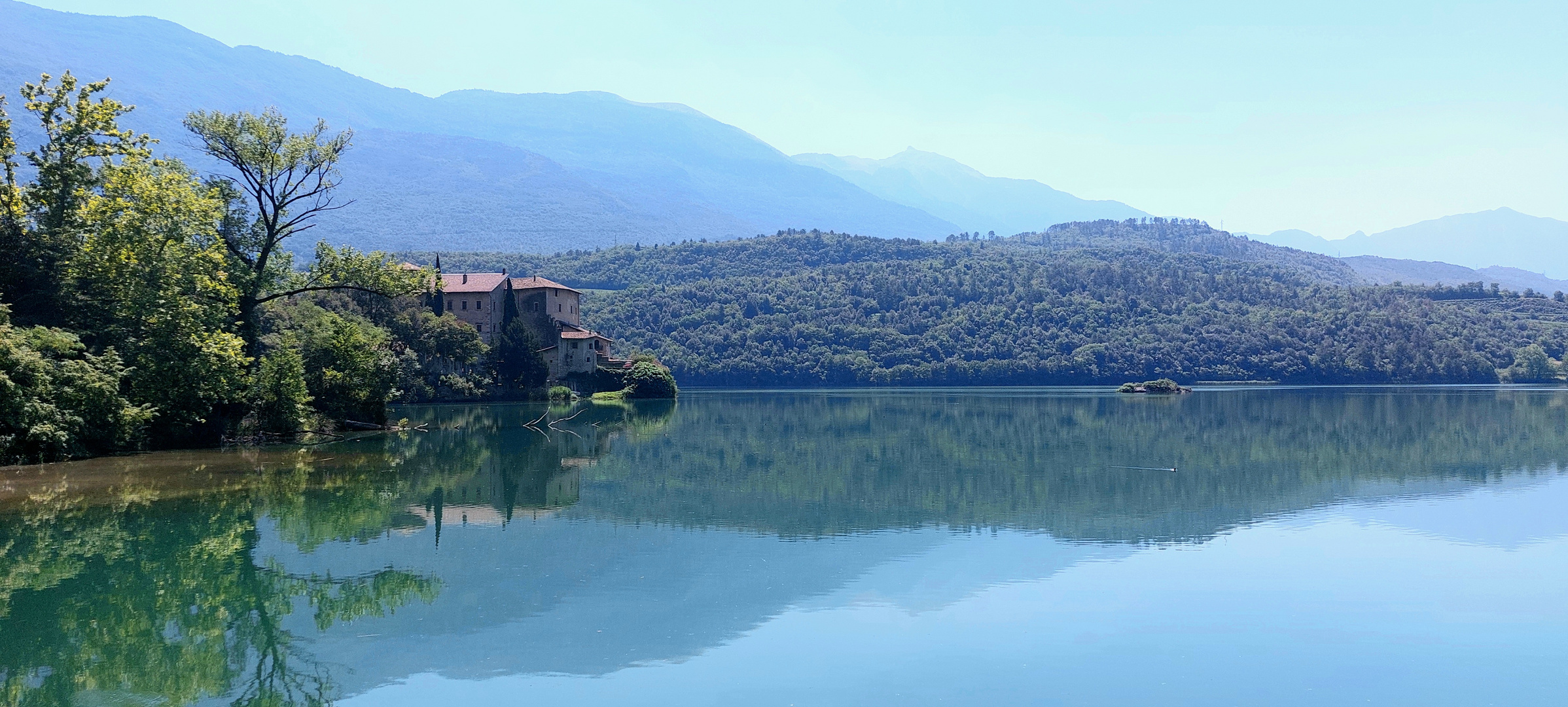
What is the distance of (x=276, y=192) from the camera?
40.5m

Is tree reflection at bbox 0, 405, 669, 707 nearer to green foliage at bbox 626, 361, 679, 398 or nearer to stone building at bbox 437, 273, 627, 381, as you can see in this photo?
stone building at bbox 437, 273, 627, 381

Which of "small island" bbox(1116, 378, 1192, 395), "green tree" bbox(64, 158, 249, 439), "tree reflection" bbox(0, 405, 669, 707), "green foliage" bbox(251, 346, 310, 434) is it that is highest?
"green tree" bbox(64, 158, 249, 439)

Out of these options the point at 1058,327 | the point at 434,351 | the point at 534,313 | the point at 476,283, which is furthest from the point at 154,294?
the point at 1058,327

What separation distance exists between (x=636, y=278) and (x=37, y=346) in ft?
453

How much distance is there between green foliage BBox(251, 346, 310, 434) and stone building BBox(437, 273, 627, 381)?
122 ft

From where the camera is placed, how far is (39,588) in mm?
13867

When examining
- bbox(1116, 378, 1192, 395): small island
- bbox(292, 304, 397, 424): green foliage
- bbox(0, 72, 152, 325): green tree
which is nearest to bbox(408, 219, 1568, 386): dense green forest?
bbox(1116, 378, 1192, 395): small island

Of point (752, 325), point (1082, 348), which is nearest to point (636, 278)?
point (752, 325)

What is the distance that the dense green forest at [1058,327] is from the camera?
397 ft

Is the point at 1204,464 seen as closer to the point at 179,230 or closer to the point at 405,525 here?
the point at 405,525

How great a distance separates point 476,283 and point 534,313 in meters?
4.91

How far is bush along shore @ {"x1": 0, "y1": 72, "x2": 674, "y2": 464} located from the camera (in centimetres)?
2934

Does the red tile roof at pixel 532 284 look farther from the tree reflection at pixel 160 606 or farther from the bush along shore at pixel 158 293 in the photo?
the tree reflection at pixel 160 606

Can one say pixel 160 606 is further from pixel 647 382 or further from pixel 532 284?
pixel 532 284
